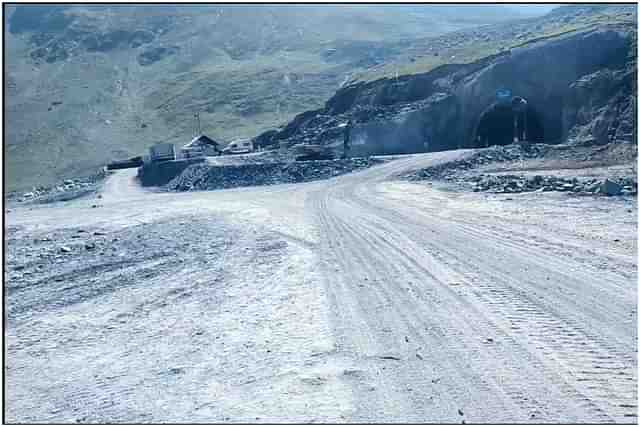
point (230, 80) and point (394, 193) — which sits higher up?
point (230, 80)

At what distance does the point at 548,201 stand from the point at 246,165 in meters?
30.3

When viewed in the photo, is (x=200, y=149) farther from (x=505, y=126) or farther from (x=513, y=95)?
(x=513, y=95)

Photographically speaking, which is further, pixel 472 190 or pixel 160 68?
pixel 160 68

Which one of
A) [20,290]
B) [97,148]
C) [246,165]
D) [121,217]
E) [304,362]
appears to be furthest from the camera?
[97,148]

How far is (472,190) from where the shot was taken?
2750 cm

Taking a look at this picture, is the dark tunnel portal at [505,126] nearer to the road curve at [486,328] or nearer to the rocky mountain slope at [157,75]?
the road curve at [486,328]

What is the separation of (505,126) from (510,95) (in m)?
3.20

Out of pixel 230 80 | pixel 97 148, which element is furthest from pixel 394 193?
pixel 230 80

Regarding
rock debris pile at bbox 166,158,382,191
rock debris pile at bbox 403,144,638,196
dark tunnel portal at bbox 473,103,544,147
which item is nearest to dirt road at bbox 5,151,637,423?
rock debris pile at bbox 403,144,638,196

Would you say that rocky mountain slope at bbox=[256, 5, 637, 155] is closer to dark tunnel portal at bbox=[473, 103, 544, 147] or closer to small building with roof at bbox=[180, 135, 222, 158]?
dark tunnel portal at bbox=[473, 103, 544, 147]

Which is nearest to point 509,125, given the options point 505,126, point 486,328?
point 505,126

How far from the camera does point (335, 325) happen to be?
877cm

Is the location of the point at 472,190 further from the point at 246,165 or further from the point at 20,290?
the point at 246,165

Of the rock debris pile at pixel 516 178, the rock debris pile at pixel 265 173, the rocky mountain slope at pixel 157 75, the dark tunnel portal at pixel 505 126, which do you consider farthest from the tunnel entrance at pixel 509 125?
the rocky mountain slope at pixel 157 75
